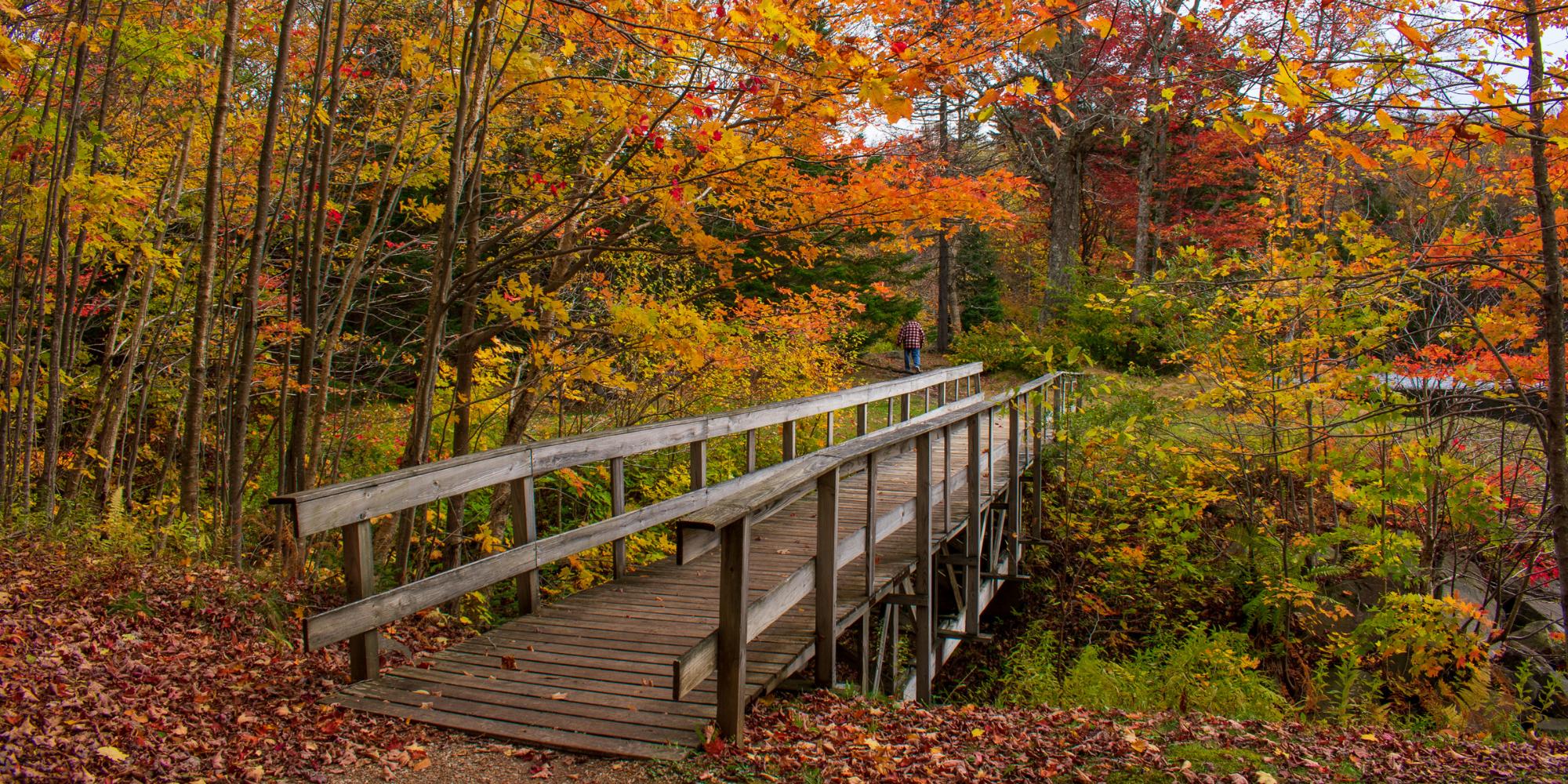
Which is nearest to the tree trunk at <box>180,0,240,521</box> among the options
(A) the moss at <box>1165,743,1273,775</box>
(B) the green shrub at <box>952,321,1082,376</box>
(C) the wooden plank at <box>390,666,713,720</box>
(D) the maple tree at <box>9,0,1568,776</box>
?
(D) the maple tree at <box>9,0,1568,776</box>

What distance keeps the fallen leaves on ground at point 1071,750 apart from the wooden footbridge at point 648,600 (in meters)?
0.24

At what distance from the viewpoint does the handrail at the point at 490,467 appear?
366cm

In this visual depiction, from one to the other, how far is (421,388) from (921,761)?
4.02 metres

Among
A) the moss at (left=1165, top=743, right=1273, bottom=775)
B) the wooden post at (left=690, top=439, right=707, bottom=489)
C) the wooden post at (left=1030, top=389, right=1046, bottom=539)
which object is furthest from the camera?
the wooden post at (left=1030, top=389, right=1046, bottom=539)

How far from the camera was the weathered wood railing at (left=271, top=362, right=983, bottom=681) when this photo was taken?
12.0 ft

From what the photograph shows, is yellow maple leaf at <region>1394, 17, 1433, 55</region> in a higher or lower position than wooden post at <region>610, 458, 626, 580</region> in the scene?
higher

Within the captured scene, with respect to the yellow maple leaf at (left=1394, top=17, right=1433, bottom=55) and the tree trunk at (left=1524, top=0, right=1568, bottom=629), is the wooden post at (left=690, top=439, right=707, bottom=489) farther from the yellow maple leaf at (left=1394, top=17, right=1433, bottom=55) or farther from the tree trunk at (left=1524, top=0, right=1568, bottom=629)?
the tree trunk at (left=1524, top=0, right=1568, bottom=629)

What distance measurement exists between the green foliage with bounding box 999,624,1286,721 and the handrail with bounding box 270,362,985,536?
10.2ft

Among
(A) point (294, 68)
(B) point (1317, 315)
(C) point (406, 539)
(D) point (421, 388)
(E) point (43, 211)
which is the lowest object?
(C) point (406, 539)

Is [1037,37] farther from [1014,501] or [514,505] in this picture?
[1014,501]

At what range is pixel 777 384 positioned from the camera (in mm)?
13664

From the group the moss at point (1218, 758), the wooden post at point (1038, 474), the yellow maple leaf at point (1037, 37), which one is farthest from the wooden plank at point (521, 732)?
A: the wooden post at point (1038, 474)

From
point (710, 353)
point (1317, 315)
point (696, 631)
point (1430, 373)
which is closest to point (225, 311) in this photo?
point (710, 353)

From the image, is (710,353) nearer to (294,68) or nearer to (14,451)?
(294,68)
